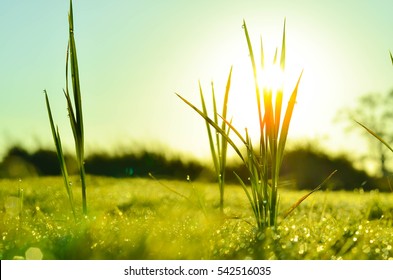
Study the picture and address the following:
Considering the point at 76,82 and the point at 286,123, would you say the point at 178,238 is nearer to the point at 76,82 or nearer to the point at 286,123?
the point at 286,123

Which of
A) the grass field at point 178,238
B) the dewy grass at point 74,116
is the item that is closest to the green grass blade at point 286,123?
the grass field at point 178,238

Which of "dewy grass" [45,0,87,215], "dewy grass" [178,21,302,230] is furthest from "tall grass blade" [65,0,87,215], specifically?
"dewy grass" [178,21,302,230]

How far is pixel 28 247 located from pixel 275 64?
1.02 m

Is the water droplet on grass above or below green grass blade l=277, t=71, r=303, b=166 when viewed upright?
below

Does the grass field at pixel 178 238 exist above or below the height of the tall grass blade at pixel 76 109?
below

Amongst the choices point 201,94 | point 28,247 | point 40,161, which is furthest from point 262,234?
point 40,161

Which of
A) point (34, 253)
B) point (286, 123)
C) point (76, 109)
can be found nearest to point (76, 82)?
point (76, 109)

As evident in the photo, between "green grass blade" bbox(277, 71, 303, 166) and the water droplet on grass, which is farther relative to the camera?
"green grass blade" bbox(277, 71, 303, 166)

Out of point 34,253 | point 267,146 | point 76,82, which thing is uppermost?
point 76,82

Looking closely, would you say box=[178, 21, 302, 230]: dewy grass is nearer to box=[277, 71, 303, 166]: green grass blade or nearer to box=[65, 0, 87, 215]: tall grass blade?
box=[277, 71, 303, 166]: green grass blade

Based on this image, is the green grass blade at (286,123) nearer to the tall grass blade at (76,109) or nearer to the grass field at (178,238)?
the grass field at (178,238)

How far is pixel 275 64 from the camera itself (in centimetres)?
177

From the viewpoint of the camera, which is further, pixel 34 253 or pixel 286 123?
pixel 286 123

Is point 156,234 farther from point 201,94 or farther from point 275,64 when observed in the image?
point 275,64
